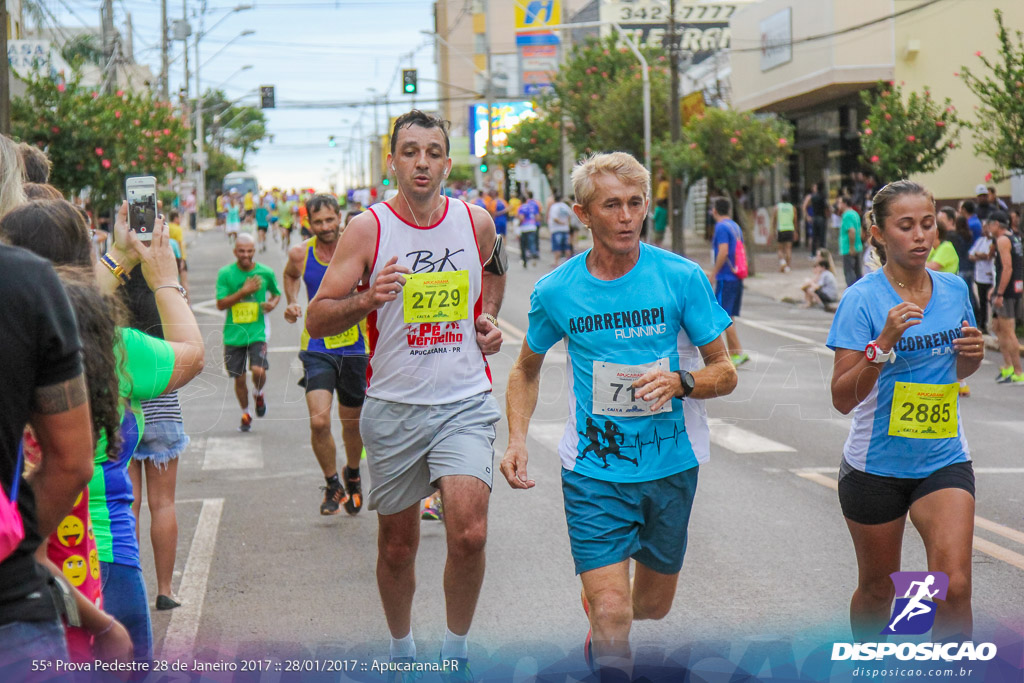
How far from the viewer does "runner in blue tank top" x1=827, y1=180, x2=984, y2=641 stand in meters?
4.27

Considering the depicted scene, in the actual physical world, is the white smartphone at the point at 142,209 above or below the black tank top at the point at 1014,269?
above

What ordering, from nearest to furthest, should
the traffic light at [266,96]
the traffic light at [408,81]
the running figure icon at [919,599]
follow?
the running figure icon at [919,599], the traffic light at [408,81], the traffic light at [266,96]

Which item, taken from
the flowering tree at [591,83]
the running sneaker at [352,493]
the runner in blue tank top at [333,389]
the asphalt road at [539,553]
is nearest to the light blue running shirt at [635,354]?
the asphalt road at [539,553]

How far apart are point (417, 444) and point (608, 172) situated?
1.33 m

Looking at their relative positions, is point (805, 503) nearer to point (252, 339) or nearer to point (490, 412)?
point (490, 412)

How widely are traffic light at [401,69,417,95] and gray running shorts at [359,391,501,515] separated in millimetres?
36098

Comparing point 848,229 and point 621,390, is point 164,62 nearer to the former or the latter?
point 848,229

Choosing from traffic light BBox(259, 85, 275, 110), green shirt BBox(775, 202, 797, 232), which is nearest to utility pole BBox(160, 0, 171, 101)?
traffic light BBox(259, 85, 275, 110)

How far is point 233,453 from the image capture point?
34.1 ft

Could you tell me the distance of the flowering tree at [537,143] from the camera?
183 feet

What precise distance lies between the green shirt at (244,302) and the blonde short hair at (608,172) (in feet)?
22.0

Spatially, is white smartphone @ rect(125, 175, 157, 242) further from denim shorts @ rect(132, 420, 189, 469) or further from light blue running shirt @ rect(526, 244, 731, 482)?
denim shorts @ rect(132, 420, 189, 469)

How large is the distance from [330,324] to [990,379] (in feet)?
36.5

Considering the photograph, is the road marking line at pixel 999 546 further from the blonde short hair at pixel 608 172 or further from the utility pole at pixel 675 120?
the utility pole at pixel 675 120
